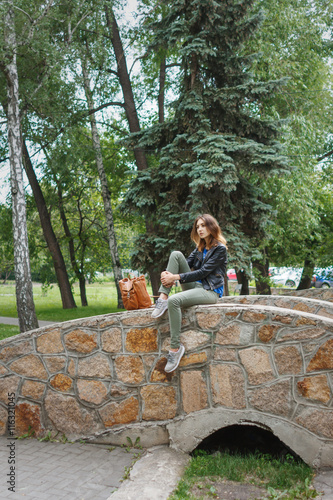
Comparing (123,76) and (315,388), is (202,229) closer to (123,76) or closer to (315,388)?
(315,388)

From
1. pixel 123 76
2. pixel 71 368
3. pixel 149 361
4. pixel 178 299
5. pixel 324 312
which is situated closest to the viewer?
pixel 178 299

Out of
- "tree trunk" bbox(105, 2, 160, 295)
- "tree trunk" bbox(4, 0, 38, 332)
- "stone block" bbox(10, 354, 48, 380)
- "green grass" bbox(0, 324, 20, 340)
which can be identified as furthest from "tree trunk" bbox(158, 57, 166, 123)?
"stone block" bbox(10, 354, 48, 380)

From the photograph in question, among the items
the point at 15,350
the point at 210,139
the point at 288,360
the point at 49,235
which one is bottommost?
the point at 288,360

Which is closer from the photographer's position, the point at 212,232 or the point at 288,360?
the point at 288,360

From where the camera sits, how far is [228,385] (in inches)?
189

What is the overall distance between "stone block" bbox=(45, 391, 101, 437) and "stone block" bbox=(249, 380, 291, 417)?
1776mm

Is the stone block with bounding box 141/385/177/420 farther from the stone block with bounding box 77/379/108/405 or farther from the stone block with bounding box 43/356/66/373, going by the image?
the stone block with bounding box 43/356/66/373

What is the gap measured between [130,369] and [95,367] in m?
0.40

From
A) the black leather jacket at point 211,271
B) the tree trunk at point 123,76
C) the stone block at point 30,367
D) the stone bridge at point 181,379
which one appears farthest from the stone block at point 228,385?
the tree trunk at point 123,76

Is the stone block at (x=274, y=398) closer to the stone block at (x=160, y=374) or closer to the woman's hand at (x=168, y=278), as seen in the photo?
the stone block at (x=160, y=374)

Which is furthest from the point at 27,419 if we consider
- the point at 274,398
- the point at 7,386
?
the point at 274,398

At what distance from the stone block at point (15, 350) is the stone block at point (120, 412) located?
3.57 feet

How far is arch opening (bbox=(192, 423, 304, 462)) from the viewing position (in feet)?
16.9

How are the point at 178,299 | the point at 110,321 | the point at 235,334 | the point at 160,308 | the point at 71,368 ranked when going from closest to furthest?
1. the point at 235,334
2. the point at 178,299
3. the point at 160,308
4. the point at 110,321
5. the point at 71,368
